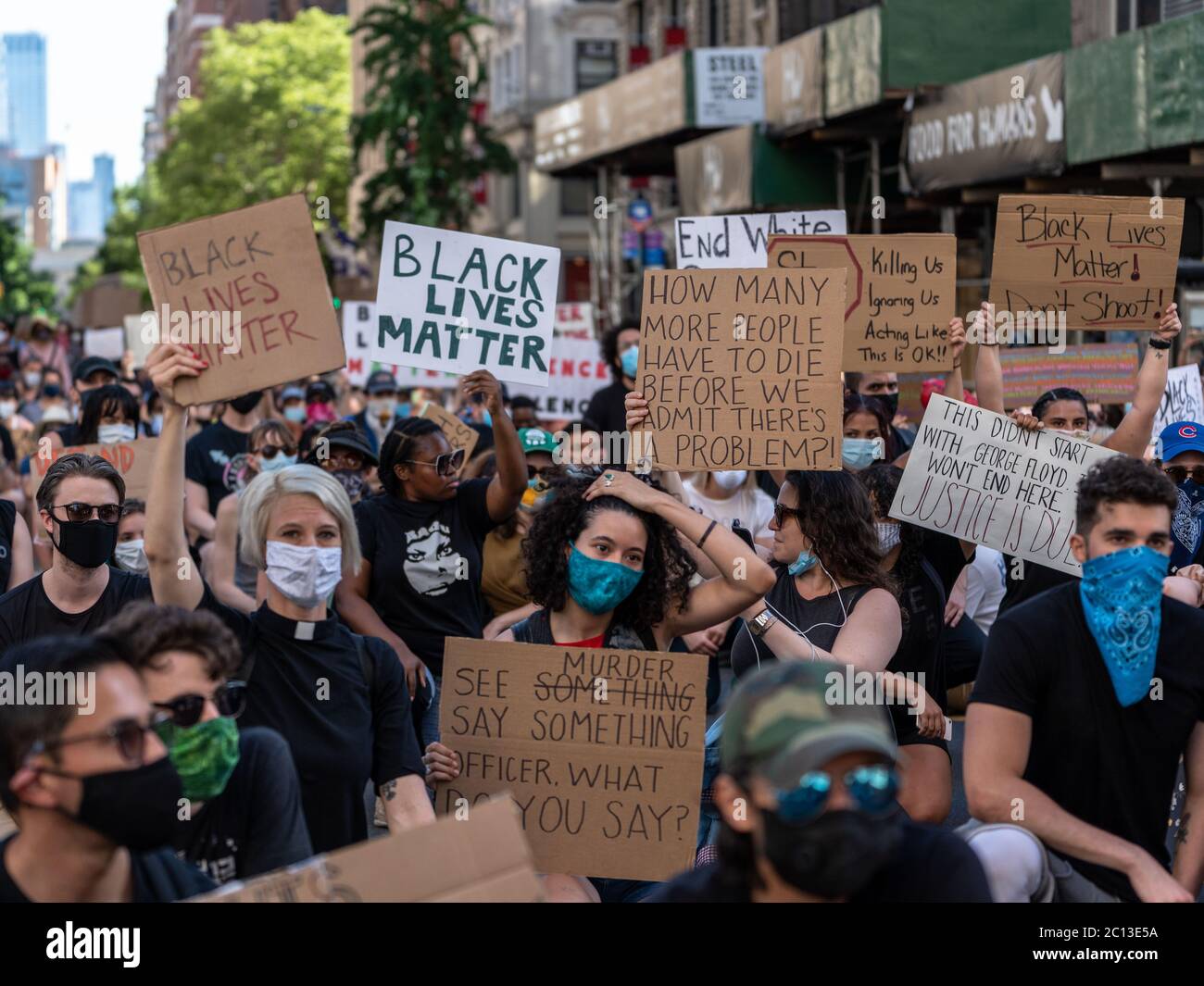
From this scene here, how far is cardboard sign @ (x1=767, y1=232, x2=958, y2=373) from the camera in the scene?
8.48 meters

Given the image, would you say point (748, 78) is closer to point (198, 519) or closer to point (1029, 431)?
point (198, 519)

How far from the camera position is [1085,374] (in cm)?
1140

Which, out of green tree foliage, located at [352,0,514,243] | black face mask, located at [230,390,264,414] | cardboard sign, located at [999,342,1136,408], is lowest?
black face mask, located at [230,390,264,414]

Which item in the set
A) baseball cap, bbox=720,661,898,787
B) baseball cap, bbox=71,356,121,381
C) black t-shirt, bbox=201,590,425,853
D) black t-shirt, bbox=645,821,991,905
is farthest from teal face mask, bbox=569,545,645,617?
baseball cap, bbox=71,356,121,381

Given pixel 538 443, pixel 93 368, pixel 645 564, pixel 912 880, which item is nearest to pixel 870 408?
pixel 538 443

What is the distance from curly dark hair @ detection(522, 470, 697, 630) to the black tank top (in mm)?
386

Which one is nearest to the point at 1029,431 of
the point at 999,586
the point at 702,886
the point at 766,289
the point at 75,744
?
the point at 766,289

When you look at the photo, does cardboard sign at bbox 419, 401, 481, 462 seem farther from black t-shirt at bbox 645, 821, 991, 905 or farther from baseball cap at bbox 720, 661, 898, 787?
baseball cap at bbox 720, 661, 898, 787

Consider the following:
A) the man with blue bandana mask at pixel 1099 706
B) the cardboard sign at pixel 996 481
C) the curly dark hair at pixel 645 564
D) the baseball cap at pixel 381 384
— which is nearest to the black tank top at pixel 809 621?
the curly dark hair at pixel 645 564

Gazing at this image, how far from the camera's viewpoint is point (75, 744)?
141 inches

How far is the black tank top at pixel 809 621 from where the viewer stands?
237 inches

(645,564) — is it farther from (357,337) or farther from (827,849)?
(357,337)

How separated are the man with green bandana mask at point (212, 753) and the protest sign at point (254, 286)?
186 cm

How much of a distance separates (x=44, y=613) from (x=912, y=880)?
3197 millimetres
